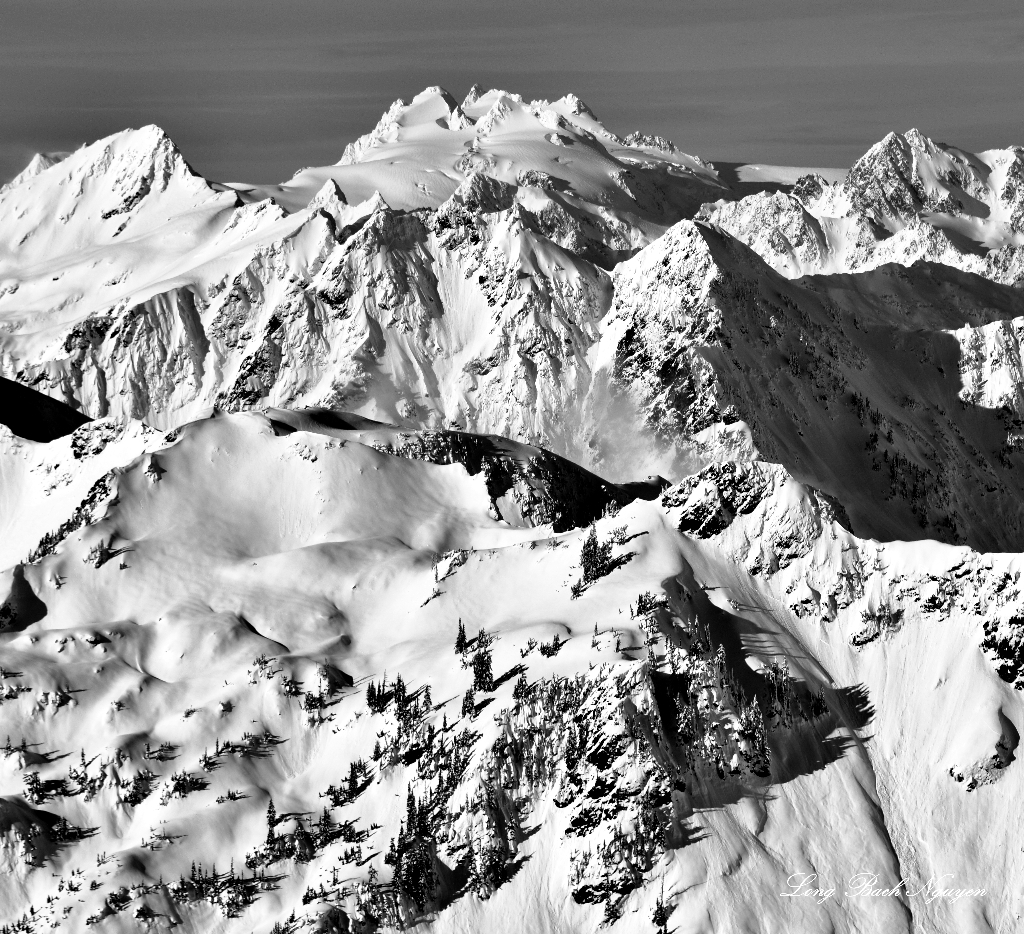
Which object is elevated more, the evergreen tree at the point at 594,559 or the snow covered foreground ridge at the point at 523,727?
the evergreen tree at the point at 594,559

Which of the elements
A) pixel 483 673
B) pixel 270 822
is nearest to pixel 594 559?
pixel 483 673

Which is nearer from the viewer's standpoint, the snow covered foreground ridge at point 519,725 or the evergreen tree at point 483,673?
the snow covered foreground ridge at point 519,725

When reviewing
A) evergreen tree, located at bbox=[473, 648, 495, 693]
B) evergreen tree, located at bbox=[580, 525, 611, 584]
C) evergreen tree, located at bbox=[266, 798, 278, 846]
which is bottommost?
evergreen tree, located at bbox=[266, 798, 278, 846]

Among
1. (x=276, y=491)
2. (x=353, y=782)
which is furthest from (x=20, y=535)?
(x=353, y=782)

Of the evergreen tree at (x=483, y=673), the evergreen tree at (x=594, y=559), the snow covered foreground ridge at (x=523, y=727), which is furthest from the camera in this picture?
the evergreen tree at (x=594, y=559)

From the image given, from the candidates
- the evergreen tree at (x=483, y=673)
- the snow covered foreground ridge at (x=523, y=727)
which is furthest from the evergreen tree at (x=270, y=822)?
the evergreen tree at (x=483, y=673)

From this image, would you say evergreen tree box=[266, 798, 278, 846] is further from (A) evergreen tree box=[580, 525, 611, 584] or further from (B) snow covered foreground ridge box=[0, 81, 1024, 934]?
(A) evergreen tree box=[580, 525, 611, 584]

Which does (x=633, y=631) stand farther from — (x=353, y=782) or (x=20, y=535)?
(x=20, y=535)

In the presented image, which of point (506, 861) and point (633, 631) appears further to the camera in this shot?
point (633, 631)

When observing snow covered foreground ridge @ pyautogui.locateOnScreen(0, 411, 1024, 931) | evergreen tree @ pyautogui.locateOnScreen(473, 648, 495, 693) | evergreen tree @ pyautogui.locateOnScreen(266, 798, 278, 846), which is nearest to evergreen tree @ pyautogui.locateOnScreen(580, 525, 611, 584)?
snow covered foreground ridge @ pyautogui.locateOnScreen(0, 411, 1024, 931)

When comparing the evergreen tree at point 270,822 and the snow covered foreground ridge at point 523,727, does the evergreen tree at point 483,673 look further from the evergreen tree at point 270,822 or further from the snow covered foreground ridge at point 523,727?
the evergreen tree at point 270,822

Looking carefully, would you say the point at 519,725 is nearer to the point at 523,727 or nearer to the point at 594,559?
the point at 523,727
